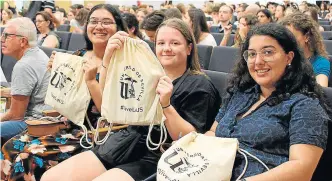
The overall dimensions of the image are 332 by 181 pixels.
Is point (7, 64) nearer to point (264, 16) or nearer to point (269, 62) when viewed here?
point (264, 16)

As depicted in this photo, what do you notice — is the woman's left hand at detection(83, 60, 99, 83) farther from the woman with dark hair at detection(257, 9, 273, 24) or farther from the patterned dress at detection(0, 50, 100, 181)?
the woman with dark hair at detection(257, 9, 273, 24)

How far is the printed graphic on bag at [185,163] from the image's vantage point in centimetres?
143

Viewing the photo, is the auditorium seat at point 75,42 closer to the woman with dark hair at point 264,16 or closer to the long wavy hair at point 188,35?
the woman with dark hair at point 264,16

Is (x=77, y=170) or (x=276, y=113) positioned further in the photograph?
(x=77, y=170)

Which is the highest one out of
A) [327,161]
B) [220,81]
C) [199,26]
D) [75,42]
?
[199,26]

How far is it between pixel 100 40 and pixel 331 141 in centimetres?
133

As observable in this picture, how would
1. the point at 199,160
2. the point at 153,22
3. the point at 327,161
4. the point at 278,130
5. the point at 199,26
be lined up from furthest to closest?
the point at 199,26, the point at 153,22, the point at 327,161, the point at 278,130, the point at 199,160

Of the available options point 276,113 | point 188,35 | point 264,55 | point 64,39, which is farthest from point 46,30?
point 276,113

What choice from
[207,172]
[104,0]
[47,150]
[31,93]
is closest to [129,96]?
[207,172]

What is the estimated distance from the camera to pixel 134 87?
1768 millimetres

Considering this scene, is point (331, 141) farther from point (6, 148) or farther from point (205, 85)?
point (6, 148)

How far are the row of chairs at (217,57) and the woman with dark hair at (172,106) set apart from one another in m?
1.15

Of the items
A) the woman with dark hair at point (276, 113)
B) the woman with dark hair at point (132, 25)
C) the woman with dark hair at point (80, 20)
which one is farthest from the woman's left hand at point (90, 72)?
the woman with dark hair at point (80, 20)

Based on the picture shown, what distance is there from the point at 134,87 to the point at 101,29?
0.74 m
